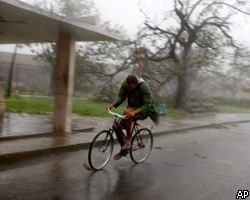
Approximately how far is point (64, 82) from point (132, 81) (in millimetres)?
4080

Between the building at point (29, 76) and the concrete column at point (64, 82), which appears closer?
the concrete column at point (64, 82)

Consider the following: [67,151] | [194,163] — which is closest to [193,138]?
[194,163]

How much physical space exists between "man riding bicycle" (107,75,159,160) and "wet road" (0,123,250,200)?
0.67 m

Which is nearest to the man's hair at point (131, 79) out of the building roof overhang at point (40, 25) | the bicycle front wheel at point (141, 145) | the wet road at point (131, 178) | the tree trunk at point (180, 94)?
the bicycle front wheel at point (141, 145)

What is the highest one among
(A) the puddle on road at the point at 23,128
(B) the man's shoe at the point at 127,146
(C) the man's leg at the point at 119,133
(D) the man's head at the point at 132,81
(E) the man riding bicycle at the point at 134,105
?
(D) the man's head at the point at 132,81

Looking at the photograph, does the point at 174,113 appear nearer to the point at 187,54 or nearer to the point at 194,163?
the point at 187,54

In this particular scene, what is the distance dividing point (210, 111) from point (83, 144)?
19.2 m

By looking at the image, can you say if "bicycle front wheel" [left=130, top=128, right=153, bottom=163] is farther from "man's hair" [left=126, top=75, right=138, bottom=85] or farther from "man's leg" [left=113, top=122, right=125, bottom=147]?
"man's hair" [left=126, top=75, right=138, bottom=85]

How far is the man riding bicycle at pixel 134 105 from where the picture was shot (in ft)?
23.2

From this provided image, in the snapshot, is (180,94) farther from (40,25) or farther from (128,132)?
(128,132)

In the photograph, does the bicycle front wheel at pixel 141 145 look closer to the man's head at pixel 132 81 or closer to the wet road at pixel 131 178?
the wet road at pixel 131 178

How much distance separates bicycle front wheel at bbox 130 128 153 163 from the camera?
7656 mm

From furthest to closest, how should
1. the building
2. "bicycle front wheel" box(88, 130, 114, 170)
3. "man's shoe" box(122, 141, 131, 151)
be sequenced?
the building
"man's shoe" box(122, 141, 131, 151)
"bicycle front wheel" box(88, 130, 114, 170)

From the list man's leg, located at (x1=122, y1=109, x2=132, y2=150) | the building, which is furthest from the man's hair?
the building
